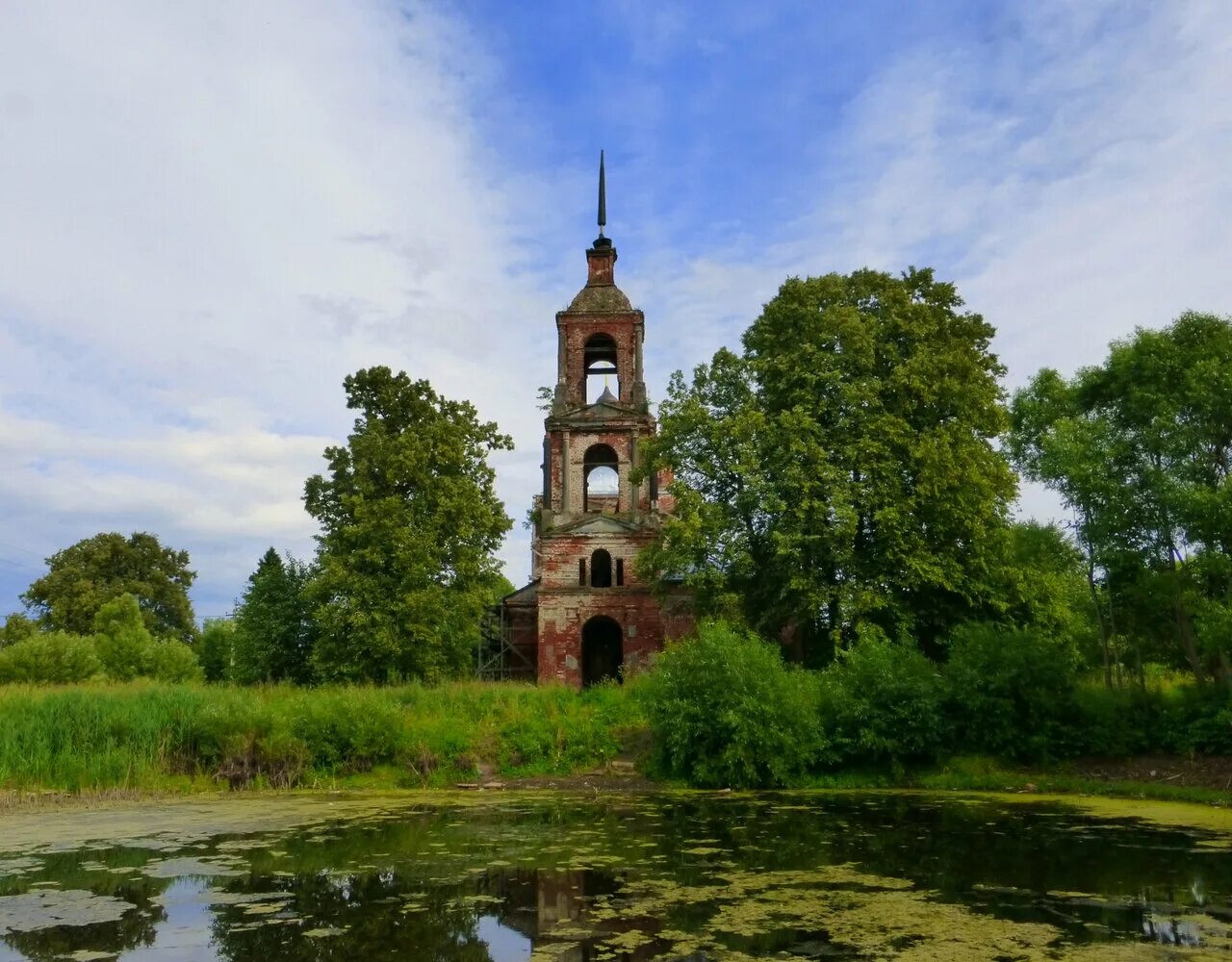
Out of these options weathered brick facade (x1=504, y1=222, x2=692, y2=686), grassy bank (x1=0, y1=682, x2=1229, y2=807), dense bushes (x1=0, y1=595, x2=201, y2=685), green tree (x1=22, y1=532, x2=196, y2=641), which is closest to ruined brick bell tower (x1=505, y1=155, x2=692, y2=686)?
weathered brick facade (x1=504, y1=222, x2=692, y2=686)

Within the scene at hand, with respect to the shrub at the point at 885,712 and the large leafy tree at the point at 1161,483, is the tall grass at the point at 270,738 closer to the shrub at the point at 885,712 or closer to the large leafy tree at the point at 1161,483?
the shrub at the point at 885,712

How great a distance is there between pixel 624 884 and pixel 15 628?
55.0 metres

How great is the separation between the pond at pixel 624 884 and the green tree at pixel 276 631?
17885 mm

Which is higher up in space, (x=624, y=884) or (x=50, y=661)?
(x=50, y=661)

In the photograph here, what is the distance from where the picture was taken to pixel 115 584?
186 ft

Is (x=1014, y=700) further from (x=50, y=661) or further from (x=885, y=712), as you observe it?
(x=50, y=661)

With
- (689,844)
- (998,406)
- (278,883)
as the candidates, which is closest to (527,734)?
(689,844)

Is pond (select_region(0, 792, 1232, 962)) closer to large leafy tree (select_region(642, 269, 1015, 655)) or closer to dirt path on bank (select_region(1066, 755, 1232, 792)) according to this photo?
dirt path on bank (select_region(1066, 755, 1232, 792))

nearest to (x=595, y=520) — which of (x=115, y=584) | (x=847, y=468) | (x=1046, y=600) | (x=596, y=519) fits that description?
(x=596, y=519)

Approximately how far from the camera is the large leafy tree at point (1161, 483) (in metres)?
17.8

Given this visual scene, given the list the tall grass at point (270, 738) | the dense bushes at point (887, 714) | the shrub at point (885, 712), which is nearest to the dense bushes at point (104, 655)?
the tall grass at point (270, 738)

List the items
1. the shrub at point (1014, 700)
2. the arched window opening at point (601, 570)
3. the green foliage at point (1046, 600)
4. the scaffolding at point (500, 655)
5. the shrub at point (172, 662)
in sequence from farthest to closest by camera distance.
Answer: the shrub at point (172, 662) → the scaffolding at point (500, 655) → the arched window opening at point (601, 570) → the green foliage at point (1046, 600) → the shrub at point (1014, 700)

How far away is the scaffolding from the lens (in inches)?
1494

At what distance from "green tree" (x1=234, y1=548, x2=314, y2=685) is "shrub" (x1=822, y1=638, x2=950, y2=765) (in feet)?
65.3
